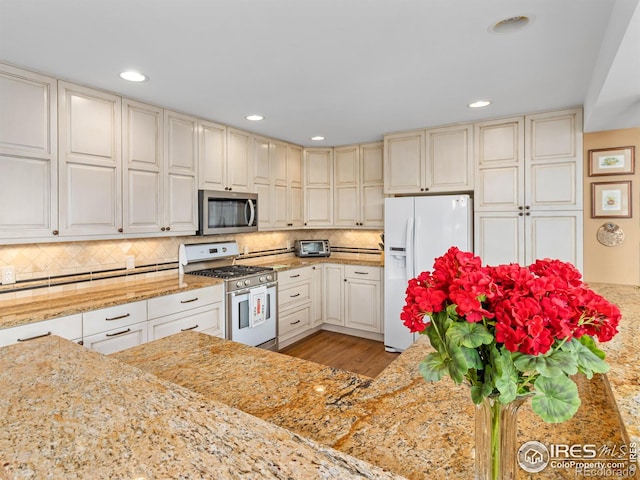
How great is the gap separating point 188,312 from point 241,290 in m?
0.57

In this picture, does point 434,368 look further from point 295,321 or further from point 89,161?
point 295,321

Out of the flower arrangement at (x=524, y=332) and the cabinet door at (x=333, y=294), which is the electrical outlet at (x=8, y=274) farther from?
the cabinet door at (x=333, y=294)

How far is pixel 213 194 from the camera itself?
3438mm

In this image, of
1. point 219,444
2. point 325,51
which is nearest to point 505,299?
point 219,444

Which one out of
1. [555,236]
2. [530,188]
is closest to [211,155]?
[530,188]

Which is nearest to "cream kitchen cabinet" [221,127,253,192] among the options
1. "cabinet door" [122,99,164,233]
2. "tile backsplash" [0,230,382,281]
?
"tile backsplash" [0,230,382,281]

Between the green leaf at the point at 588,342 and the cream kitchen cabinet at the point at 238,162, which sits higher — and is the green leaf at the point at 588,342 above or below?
below

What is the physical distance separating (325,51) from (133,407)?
78.0 inches

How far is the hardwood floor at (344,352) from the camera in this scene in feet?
12.0

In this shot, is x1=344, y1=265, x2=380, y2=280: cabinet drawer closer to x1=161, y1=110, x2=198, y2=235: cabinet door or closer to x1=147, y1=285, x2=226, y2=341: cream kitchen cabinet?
x1=147, y1=285, x2=226, y2=341: cream kitchen cabinet

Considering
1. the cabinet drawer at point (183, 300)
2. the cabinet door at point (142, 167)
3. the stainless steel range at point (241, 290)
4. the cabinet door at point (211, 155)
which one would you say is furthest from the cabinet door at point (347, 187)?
the cabinet door at point (142, 167)

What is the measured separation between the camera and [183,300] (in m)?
2.89

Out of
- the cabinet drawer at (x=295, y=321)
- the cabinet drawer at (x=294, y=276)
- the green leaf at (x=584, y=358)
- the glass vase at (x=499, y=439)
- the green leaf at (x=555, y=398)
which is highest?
the green leaf at (x=584, y=358)

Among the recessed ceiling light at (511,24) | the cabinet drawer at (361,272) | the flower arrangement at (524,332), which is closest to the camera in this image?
the flower arrangement at (524,332)
